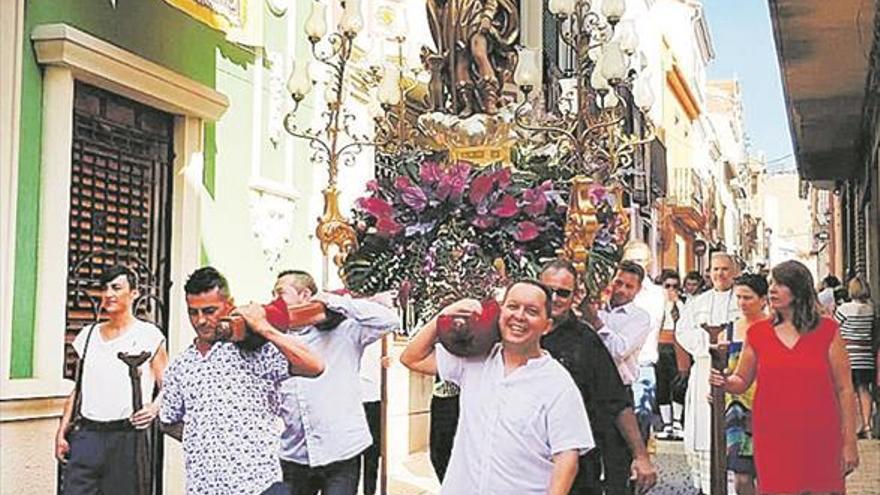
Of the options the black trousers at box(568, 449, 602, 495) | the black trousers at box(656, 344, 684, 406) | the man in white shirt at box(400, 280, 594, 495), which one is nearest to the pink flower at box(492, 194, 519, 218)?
the black trousers at box(568, 449, 602, 495)

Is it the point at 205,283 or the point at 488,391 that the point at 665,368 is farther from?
the point at 488,391

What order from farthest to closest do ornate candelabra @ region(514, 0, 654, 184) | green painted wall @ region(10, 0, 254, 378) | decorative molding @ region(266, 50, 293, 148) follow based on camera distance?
1. decorative molding @ region(266, 50, 293, 148)
2. green painted wall @ region(10, 0, 254, 378)
3. ornate candelabra @ region(514, 0, 654, 184)

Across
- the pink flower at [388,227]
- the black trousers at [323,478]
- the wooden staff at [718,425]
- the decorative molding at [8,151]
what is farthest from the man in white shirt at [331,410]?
the decorative molding at [8,151]

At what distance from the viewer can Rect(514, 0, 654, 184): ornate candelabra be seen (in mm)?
7184

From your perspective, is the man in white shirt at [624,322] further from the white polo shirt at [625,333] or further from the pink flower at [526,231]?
the pink flower at [526,231]

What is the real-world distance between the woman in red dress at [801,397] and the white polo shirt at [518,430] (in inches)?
68.1

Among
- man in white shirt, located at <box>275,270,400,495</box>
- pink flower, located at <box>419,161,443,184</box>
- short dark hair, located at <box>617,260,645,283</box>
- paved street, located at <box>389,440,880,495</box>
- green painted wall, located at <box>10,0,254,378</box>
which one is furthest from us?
paved street, located at <box>389,440,880,495</box>

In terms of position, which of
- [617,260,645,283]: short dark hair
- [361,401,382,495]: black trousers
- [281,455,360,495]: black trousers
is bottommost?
[361,401,382,495]: black trousers

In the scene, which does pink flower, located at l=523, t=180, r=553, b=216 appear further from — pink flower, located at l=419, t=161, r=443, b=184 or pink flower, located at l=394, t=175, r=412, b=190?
pink flower, located at l=394, t=175, r=412, b=190

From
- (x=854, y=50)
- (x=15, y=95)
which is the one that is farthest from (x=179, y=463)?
(x=854, y=50)

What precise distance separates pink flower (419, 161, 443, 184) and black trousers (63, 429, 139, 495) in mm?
1834

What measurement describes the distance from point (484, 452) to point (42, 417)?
3.72m

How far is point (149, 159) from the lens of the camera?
31.1 feet

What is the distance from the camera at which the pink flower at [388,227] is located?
23.3ft
